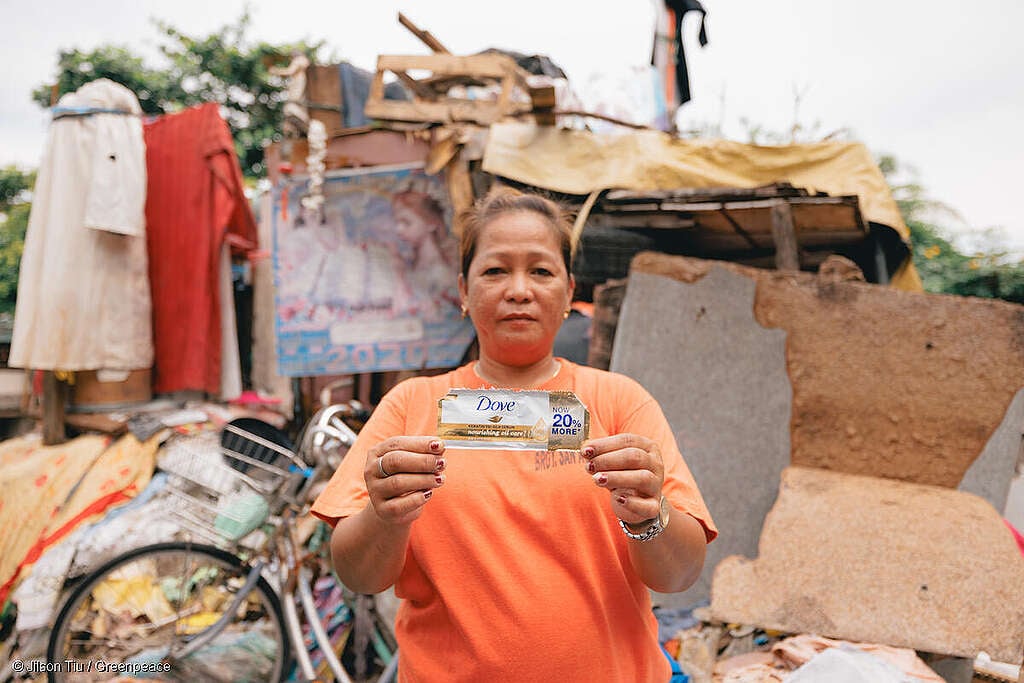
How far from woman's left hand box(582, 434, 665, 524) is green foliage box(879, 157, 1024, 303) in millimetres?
6693

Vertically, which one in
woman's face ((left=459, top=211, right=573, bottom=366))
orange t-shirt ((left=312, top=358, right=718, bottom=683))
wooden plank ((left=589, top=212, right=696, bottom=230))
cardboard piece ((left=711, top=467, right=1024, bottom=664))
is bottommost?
cardboard piece ((left=711, top=467, right=1024, bottom=664))

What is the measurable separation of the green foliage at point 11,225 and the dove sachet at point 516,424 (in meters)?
8.11

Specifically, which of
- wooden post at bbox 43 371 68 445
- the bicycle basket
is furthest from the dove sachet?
wooden post at bbox 43 371 68 445

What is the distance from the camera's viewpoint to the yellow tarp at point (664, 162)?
3.48 meters

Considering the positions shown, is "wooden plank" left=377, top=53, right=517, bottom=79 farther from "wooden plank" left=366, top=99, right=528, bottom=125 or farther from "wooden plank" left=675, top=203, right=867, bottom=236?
"wooden plank" left=675, top=203, right=867, bottom=236

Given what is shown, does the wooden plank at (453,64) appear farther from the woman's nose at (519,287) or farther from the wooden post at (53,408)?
the wooden post at (53,408)

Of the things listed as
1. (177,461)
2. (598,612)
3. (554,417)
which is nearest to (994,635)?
(598,612)

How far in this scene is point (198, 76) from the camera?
1398cm

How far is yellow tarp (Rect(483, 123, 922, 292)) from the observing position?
3.48 m

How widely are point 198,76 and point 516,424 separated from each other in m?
16.3

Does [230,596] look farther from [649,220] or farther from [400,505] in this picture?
[649,220]

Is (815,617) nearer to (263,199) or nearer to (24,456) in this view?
(24,456)

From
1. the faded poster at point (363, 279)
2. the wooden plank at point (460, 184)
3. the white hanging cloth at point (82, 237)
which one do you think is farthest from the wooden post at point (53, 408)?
the wooden plank at point (460, 184)

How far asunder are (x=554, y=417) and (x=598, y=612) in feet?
1.48
